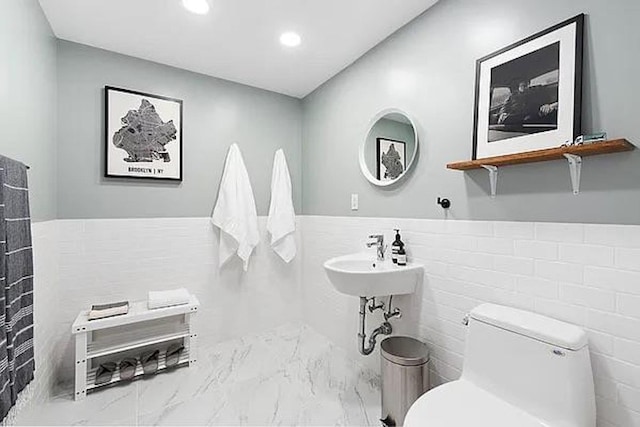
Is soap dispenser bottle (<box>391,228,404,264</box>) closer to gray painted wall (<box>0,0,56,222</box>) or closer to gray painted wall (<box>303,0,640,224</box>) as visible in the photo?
gray painted wall (<box>303,0,640,224</box>)

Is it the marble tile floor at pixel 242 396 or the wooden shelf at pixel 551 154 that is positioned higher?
the wooden shelf at pixel 551 154

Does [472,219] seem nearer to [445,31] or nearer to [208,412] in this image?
[445,31]

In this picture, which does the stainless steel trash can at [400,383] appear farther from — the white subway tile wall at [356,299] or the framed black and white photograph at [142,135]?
the framed black and white photograph at [142,135]

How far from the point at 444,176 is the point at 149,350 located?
2.34 m

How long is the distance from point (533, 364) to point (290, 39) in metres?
2.15

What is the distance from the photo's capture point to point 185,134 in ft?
7.79

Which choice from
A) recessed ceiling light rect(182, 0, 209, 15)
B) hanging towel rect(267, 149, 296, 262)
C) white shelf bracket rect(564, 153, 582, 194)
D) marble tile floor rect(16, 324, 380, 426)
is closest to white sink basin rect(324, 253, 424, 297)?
marble tile floor rect(16, 324, 380, 426)

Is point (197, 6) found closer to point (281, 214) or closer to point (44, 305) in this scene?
point (281, 214)

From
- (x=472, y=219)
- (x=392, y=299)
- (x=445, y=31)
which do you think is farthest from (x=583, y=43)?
(x=392, y=299)

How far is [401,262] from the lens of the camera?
1762mm

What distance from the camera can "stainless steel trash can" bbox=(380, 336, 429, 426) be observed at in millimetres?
1520

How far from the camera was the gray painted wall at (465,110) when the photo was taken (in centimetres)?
105

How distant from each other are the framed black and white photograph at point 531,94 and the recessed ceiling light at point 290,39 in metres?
1.13

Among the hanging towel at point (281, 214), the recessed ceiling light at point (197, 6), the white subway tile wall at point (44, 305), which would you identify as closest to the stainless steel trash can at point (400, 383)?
the hanging towel at point (281, 214)
